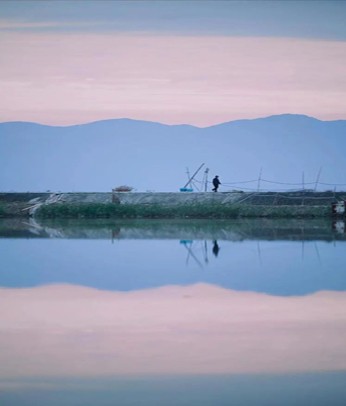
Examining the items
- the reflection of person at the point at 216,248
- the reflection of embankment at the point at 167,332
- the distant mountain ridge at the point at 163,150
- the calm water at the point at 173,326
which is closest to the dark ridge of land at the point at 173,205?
the reflection of person at the point at 216,248

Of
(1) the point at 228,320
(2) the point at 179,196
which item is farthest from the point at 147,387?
(2) the point at 179,196

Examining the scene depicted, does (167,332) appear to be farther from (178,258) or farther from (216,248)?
(216,248)

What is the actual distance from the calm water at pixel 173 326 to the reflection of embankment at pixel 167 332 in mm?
12

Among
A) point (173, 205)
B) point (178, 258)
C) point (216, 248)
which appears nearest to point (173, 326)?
point (178, 258)

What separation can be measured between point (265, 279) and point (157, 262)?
9.03 feet

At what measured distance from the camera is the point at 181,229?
26.0 metres

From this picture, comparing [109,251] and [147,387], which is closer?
[147,387]

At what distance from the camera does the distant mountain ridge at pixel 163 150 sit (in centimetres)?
11706

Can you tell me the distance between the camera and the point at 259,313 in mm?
10758

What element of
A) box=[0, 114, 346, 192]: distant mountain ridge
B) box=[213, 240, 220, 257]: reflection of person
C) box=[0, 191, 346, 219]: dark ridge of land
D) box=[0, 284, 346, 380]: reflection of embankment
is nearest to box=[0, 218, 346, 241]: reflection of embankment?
box=[0, 191, 346, 219]: dark ridge of land

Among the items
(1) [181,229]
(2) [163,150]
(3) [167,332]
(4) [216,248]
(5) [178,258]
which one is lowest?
(3) [167,332]

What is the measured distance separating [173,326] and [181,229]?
16.1m

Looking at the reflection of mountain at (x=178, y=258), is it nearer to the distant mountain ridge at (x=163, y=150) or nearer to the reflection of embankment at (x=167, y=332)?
the reflection of embankment at (x=167, y=332)

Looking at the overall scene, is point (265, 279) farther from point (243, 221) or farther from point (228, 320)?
point (243, 221)
